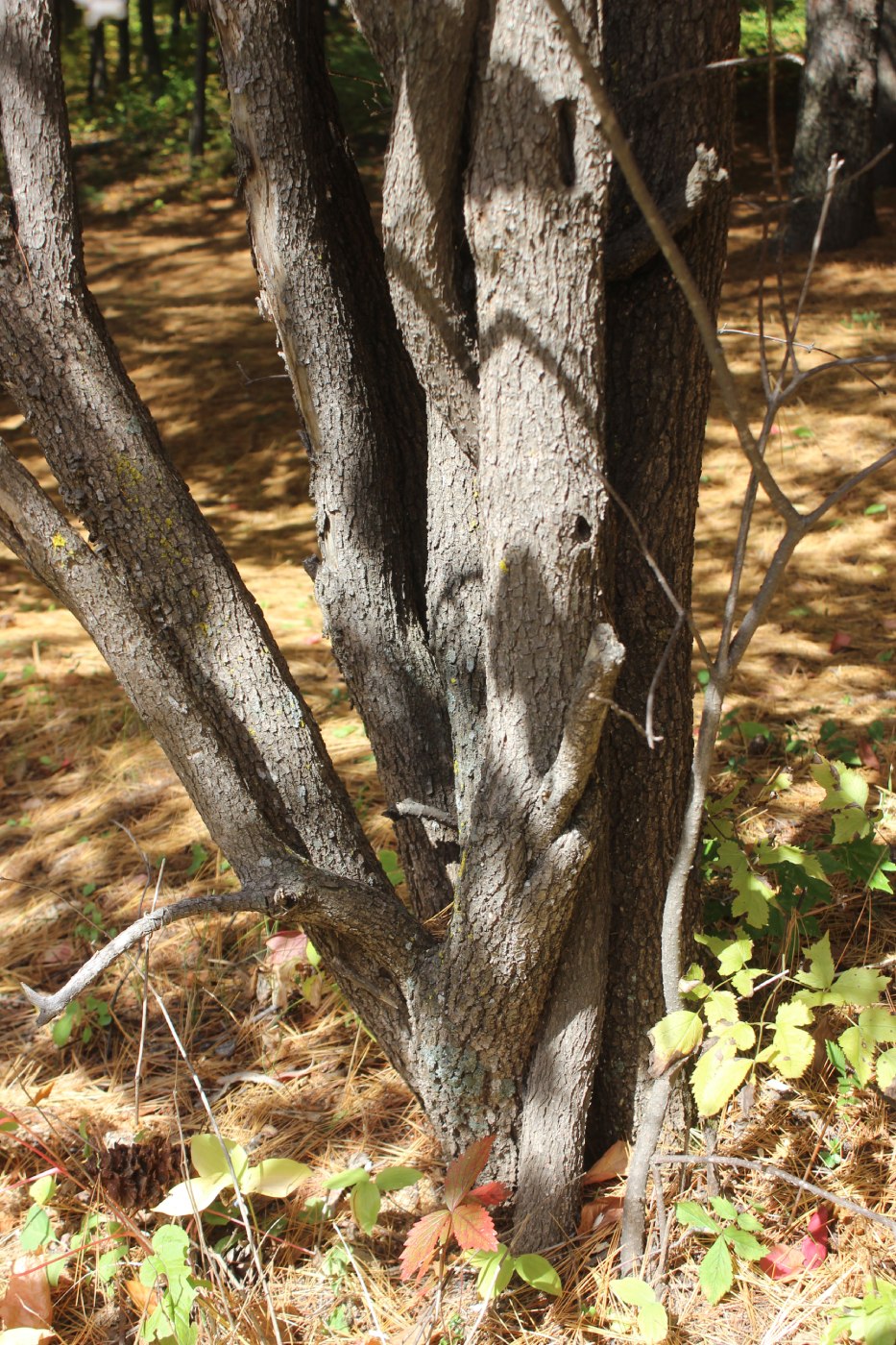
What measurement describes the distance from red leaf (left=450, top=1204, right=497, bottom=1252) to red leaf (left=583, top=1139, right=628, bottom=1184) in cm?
36

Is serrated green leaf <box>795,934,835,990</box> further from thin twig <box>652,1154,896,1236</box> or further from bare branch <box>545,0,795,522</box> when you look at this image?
bare branch <box>545,0,795,522</box>

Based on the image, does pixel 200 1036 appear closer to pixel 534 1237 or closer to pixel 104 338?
pixel 534 1237

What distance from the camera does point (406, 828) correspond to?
220cm

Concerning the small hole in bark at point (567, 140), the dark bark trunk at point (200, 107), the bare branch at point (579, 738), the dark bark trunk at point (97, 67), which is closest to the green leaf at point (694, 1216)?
the bare branch at point (579, 738)

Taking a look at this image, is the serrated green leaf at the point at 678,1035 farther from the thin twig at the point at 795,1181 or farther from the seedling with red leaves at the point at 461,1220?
the seedling with red leaves at the point at 461,1220

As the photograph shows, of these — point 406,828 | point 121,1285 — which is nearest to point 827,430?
point 406,828

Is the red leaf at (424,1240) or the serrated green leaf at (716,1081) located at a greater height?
the serrated green leaf at (716,1081)

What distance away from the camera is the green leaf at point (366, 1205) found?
5.57 ft

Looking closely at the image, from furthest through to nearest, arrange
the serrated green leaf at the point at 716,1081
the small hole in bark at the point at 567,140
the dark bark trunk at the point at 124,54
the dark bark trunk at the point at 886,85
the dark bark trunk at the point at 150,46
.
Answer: the dark bark trunk at the point at 124,54, the dark bark trunk at the point at 150,46, the dark bark trunk at the point at 886,85, the serrated green leaf at the point at 716,1081, the small hole in bark at the point at 567,140

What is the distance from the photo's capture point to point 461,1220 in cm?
163

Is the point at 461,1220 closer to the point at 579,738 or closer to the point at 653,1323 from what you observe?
the point at 653,1323

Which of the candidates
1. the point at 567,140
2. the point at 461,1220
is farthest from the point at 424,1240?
the point at 567,140

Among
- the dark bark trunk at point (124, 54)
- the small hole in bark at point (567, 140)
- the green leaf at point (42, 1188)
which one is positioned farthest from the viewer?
the dark bark trunk at point (124, 54)

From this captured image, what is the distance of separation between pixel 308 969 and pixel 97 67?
61.4ft
